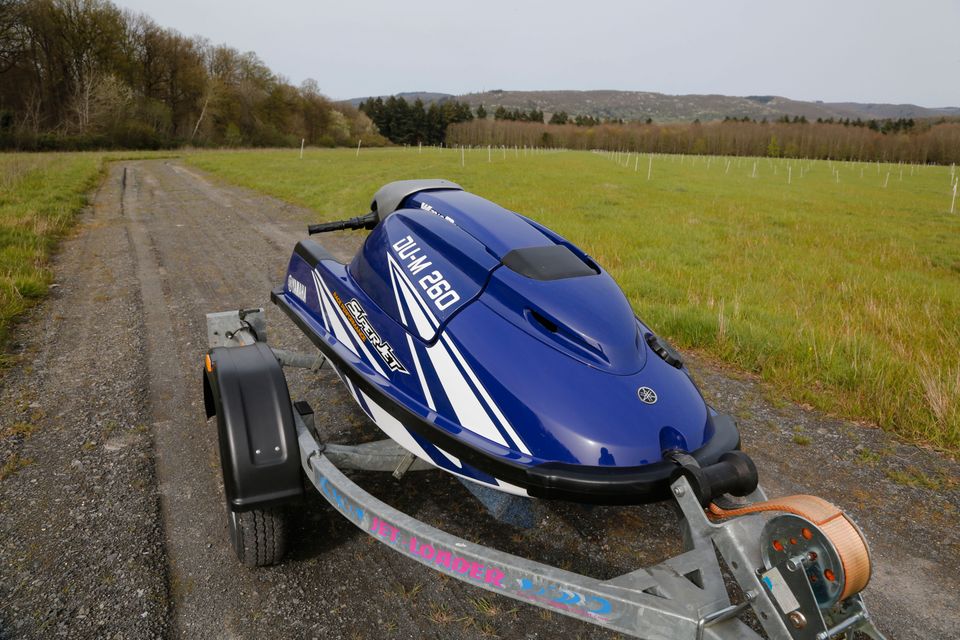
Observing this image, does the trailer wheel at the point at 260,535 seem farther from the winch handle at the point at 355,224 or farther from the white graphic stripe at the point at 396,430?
the winch handle at the point at 355,224

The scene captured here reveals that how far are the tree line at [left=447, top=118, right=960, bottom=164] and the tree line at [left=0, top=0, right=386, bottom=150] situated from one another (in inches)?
920

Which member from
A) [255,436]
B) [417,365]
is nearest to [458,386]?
[417,365]

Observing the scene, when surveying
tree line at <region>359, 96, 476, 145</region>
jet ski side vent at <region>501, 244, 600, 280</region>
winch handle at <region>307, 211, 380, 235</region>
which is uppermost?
tree line at <region>359, 96, 476, 145</region>

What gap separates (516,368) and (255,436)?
3.68 feet

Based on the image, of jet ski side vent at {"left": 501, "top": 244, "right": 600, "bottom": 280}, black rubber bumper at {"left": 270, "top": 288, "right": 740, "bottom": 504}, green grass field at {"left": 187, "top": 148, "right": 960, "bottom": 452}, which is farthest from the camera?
green grass field at {"left": 187, "top": 148, "right": 960, "bottom": 452}

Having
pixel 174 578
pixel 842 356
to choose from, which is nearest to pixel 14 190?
pixel 174 578

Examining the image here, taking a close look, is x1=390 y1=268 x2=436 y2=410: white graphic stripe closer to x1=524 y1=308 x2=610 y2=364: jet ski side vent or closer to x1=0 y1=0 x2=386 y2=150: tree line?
x1=524 y1=308 x2=610 y2=364: jet ski side vent

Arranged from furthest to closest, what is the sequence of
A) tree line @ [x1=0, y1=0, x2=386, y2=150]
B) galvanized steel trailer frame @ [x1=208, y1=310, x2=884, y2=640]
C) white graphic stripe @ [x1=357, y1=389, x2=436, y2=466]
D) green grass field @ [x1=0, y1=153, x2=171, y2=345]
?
tree line @ [x1=0, y1=0, x2=386, y2=150] → green grass field @ [x1=0, y1=153, x2=171, y2=345] → white graphic stripe @ [x1=357, y1=389, x2=436, y2=466] → galvanized steel trailer frame @ [x1=208, y1=310, x2=884, y2=640]

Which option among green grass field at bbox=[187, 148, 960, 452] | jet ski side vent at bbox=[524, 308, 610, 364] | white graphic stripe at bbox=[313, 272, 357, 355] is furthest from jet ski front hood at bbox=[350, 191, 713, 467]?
green grass field at bbox=[187, 148, 960, 452]

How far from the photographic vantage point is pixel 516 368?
87.3 inches

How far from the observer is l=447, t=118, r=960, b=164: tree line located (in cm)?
6253

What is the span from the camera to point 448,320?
2.46 metres

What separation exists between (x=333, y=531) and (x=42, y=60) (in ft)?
212

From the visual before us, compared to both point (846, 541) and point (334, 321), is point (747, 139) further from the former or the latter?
point (846, 541)
